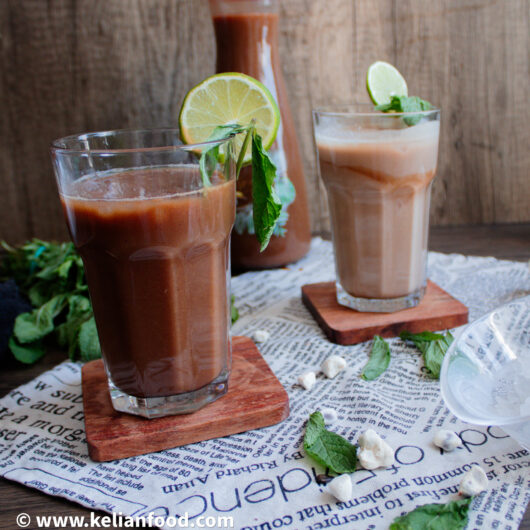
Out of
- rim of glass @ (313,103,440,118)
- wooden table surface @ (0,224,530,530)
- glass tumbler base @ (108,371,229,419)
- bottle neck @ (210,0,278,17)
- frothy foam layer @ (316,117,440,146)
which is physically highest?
bottle neck @ (210,0,278,17)

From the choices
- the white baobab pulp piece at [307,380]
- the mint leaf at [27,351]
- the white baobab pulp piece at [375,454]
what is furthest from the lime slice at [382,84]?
the mint leaf at [27,351]

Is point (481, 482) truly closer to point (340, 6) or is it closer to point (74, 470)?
point (74, 470)

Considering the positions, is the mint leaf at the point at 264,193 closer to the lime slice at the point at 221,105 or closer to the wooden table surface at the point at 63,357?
the lime slice at the point at 221,105

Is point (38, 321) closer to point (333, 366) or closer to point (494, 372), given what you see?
point (333, 366)

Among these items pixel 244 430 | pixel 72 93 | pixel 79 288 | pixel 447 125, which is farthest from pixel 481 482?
pixel 72 93

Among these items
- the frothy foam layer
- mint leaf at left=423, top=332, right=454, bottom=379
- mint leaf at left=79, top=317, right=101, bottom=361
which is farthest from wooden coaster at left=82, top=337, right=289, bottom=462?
the frothy foam layer

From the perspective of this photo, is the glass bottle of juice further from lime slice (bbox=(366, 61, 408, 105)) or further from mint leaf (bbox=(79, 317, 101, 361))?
mint leaf (bbox=(79, 317, 101, 361))

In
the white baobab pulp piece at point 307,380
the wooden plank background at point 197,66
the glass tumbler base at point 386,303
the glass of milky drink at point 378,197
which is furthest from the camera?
the wooden plank background at point 197,66
